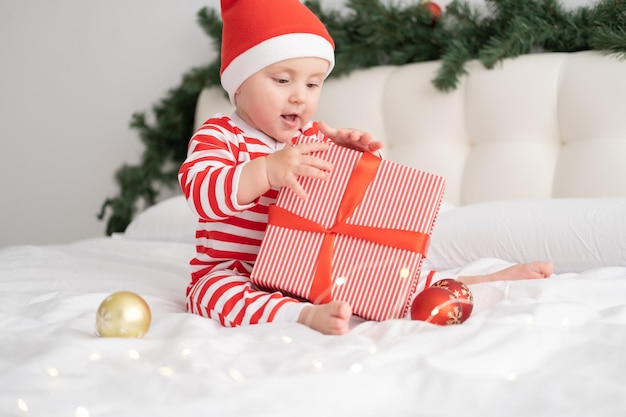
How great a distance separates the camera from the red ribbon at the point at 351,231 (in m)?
1.04

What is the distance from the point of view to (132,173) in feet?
8.91

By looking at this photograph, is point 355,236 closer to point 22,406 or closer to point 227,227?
point 227,227

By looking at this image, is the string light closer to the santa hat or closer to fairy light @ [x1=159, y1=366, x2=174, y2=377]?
fairy light @ [x1=159, y1=366, x2=174, y2=377]

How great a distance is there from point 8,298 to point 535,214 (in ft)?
3.55

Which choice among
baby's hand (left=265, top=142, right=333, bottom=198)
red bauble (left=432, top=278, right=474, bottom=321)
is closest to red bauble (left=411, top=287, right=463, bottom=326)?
red bauble (left=432, top=278, right=474, bottom=321)

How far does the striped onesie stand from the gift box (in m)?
0.06

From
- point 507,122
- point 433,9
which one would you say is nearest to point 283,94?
point 507,122

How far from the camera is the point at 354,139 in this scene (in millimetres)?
1173

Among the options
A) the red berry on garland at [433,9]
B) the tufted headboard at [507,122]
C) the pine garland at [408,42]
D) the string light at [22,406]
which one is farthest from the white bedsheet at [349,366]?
the red berry on garland at [433,9]

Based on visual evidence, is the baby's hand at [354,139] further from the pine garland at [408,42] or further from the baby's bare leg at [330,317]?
the pine garland at [408,42]

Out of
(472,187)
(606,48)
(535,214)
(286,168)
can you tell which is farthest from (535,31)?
(286,168)

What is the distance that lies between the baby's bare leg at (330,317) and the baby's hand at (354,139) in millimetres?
325

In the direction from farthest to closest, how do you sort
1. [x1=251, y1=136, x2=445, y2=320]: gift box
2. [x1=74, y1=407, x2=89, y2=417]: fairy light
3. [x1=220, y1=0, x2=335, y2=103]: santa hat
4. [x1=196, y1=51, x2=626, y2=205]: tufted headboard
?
[x1=196, y1=51, x2=626, y2=205]: tufted headboard → [x1=220, y1=0, x2=335, y2=103]: santa hat → [x1=251, y1=136, x2=445, y2=320]: gift box → [x1=74, y1=407, x2=89, y2=417]: fairy light

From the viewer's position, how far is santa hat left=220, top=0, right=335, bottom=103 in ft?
4.14
